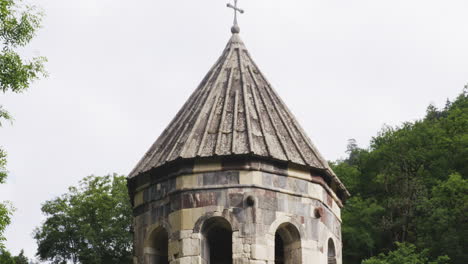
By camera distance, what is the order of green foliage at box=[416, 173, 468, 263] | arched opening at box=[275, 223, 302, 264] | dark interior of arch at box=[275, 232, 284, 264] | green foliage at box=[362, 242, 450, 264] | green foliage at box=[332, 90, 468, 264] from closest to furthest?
arched opening at box=[275, 223, 302, 264] → dark interior of arch at box=[275, 232, 284, 264] → green foliage at box=[362, 242, 450, 264] → green foliage at box=[416, 173, 468, 263] → green foliage at box=[332, 90, 468, 264]

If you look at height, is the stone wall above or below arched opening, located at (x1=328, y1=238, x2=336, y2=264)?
above

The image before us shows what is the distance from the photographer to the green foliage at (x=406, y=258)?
36128 millimetres

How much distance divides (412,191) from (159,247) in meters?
33.8

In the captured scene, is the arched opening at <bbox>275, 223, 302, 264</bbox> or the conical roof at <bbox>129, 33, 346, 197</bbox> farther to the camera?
the conical roof at <bbox>129, 33, 346, 197</bbox>

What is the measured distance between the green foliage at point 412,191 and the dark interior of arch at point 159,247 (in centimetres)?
2798

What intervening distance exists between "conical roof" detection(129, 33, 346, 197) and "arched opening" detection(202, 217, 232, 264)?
1.01m

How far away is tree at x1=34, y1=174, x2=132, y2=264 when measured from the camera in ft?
129

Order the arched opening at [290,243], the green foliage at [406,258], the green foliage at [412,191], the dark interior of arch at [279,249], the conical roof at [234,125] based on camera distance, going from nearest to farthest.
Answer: the arched opening at [290,243] → the conical roof at [234,125] → the dark interior of arch at [279,249] → the green foliage at [406,258] → the green foliage at [412,191]

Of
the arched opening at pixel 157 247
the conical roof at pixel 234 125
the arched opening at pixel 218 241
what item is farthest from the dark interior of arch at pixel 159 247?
the conical roof at pixel 234 125

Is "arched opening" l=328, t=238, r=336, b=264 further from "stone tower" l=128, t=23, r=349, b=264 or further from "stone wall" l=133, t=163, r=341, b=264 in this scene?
"stone wall" l=133, t=163, r=341, b=264

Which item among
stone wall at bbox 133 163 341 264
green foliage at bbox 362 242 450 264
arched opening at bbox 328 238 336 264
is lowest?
arched opening at bbox 328 238 336 264

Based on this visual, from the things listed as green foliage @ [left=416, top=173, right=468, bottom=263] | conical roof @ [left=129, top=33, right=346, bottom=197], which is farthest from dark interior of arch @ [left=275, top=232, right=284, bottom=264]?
green foliage @ [left=416, top=173, right=468, bottom=263]

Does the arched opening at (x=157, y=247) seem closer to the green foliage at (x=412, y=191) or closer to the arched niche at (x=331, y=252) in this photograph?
the arched niche at (x=331, y=252)

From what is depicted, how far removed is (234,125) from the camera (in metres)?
11.9
